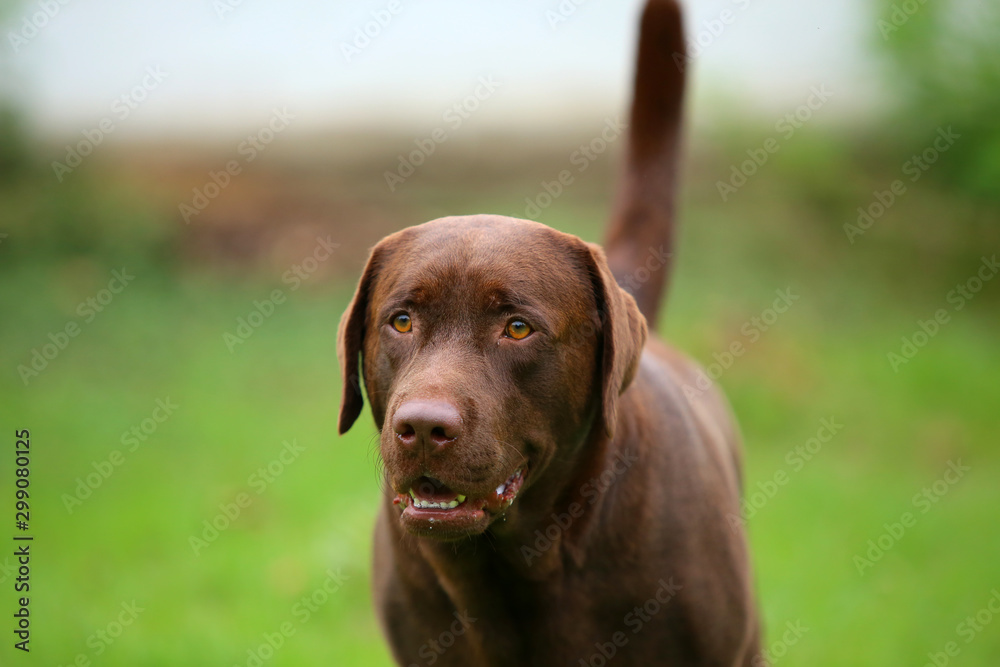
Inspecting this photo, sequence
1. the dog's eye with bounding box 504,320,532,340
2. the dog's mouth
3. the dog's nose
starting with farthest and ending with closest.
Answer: the dog's eye with bounding box 504,320,532,340, the dog's mouth, the dog's nose

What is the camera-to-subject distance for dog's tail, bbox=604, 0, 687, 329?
4.13m

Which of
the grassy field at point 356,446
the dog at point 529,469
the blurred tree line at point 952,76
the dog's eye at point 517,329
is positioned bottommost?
the grassy field at point 356,446

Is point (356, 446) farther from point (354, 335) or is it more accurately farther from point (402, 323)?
point (402, 323)

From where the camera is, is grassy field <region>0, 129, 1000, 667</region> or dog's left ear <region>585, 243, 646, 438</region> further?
grassy field <region>0, 129, 1000, 667</region>

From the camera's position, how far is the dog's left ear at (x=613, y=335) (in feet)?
8.59

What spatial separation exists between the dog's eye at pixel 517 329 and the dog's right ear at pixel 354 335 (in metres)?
0.55

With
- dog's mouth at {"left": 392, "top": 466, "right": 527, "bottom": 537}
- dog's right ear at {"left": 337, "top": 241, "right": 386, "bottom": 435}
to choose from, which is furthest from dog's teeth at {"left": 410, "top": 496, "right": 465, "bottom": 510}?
dog's right ear at {"left": 337, "top": 241, "right": 386, "bottom": 435}

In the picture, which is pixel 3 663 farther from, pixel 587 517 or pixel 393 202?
pixel 393 202

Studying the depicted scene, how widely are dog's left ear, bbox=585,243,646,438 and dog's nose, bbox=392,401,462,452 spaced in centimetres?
52

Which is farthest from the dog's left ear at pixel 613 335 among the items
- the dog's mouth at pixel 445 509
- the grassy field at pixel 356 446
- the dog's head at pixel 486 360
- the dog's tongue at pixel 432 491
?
the grassy field at pixel 356 446

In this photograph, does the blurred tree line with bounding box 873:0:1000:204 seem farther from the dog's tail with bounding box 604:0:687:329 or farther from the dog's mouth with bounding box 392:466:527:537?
the dog's mouth with bounding box 392:466:527:537

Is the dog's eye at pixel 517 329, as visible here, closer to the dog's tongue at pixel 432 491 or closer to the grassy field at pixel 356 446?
the dog's tongue at pixel 432 491

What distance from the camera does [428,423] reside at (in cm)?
228

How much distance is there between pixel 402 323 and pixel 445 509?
21.9 inches
